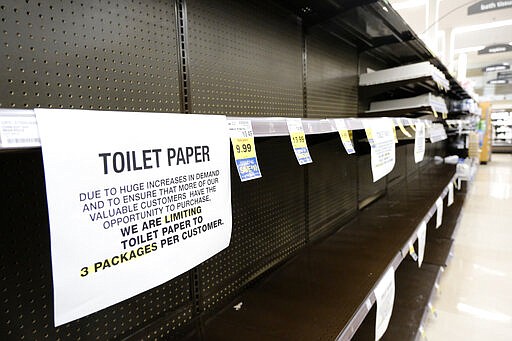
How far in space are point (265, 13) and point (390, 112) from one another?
1364mm

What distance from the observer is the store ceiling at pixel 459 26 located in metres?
3.83

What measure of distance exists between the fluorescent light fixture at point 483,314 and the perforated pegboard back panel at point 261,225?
4.64 feet

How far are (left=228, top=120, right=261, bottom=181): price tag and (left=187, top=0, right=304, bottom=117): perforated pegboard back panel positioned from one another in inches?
13.3

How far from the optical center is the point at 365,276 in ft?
3.82

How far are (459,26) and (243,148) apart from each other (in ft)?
27.3

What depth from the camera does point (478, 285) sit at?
2.45m

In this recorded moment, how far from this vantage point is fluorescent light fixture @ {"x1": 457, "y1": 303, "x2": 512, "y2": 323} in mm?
1994

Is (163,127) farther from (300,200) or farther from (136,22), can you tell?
(300,200)

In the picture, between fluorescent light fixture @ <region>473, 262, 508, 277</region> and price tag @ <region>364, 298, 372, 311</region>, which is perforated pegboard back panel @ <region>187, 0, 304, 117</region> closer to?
price tag @ <region>364, 298, 372, 311</region>

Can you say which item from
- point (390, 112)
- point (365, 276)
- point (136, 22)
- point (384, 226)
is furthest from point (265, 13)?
point (390, 112)

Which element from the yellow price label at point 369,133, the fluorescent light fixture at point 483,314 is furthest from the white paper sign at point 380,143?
the fluorescent light fixture at point 483,314

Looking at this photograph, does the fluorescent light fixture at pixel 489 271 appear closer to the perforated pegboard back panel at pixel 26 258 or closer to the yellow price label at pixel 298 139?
the yellow price label at pixel 298 139

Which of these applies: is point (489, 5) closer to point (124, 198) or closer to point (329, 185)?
point (329, 185)

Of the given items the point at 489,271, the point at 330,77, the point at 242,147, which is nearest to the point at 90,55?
the point at 242,147
